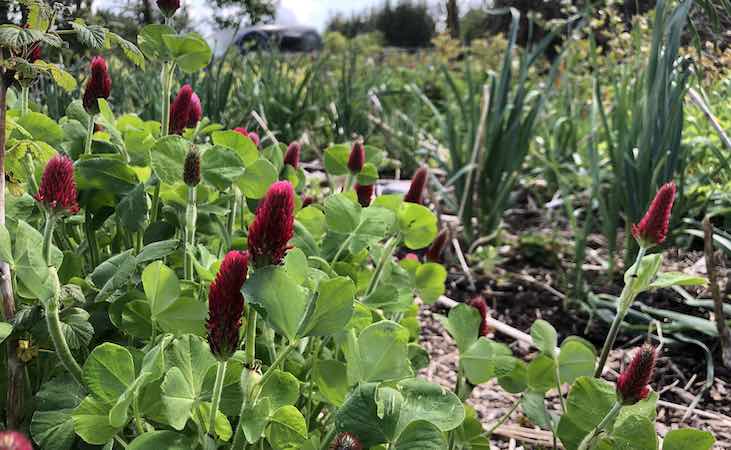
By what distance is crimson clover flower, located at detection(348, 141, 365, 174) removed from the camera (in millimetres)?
1276

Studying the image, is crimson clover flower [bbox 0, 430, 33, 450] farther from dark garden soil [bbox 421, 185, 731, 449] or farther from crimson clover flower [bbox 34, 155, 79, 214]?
dark garden soil [bbox 421, 185, 731, 449]

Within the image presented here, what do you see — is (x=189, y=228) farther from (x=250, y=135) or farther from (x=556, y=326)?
(x=556, y=326)

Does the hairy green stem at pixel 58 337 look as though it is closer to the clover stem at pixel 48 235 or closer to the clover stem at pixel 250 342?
the clover stem at pixel 48 235

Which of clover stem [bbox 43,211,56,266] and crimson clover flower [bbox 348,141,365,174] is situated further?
crimson clover flower [bbox 348,141,365,174]

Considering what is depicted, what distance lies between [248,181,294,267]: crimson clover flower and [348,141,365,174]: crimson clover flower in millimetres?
605

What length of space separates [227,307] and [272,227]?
9 cm

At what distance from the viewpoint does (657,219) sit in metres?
1.11

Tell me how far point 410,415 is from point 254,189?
453mm

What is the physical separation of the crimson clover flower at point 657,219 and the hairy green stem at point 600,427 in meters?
0.34

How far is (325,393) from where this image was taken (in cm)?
89

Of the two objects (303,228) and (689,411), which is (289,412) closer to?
(303,228)

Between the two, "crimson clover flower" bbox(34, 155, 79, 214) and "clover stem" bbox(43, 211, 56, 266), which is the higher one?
"crimson clover flower" bbox(34, 155, 79, 214)

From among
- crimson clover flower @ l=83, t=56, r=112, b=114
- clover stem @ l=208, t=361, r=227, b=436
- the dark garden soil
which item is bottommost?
the dark garden soil

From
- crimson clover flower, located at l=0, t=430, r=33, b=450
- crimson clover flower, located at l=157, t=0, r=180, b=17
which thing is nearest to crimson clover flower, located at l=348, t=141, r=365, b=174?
crimson clover flower, located at l=157, t=0, r=180, b=17
